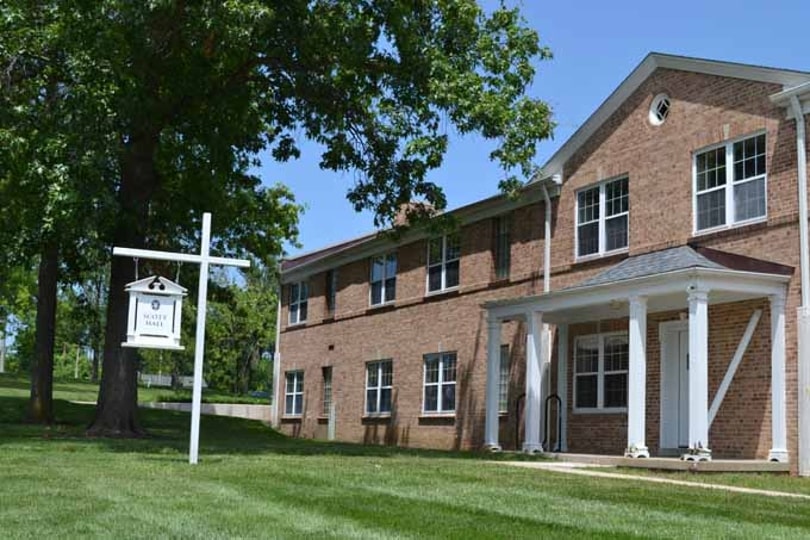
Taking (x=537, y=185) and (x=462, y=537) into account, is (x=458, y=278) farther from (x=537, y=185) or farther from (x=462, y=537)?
(x=462, y=537)

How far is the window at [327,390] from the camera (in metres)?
34.5

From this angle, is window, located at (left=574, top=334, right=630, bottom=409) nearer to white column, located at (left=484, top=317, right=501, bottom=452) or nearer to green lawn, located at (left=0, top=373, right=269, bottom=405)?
white column, located at (left=484, top=317, right=501, bottom=452)

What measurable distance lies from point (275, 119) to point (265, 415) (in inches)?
863

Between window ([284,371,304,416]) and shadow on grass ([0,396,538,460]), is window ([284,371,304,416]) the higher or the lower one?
the higher one

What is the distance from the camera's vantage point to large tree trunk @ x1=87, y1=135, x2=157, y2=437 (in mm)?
21594

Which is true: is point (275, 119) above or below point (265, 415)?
above

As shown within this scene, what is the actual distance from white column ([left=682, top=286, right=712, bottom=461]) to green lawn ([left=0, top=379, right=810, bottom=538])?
3440 millimetres

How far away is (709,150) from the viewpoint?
19719 mm

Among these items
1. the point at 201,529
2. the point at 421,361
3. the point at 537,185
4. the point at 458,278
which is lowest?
the point at 201,529

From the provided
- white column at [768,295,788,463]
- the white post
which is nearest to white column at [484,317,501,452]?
white column at [768,295,788,463]

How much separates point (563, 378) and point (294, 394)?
1604 cm

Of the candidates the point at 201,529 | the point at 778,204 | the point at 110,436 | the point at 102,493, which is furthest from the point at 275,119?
the point at 201,529

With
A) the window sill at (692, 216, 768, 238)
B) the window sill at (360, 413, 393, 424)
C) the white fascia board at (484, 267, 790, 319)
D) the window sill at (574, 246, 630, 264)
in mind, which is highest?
the window sill at (692, 216, 768, 238)

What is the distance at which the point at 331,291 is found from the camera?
1382 inches
